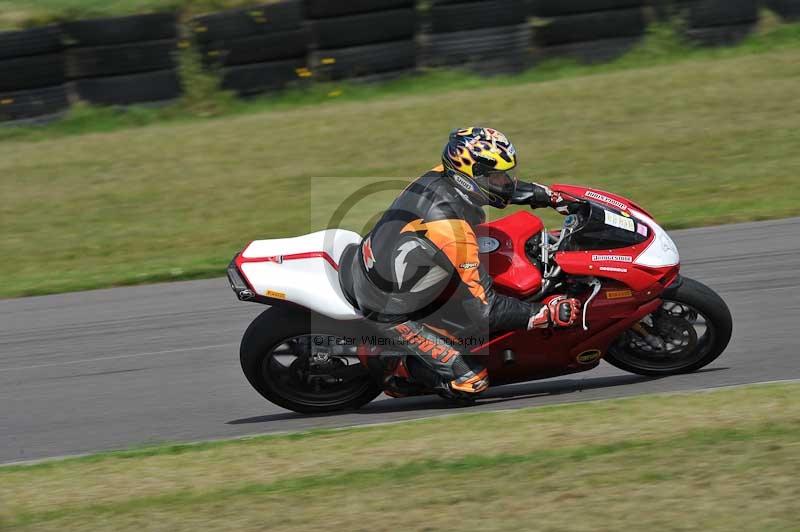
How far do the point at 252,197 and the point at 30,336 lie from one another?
4284 mm

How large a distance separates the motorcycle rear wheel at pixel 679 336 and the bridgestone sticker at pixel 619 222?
0.46 metres

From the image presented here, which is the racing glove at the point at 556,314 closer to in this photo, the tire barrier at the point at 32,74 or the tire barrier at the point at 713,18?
the tire barrier at the point at 713,18

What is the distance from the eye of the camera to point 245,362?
6.53 meters

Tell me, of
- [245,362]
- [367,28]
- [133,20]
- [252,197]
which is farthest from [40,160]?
[245,362]

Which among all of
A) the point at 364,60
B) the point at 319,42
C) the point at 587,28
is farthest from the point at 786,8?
the point at 319,42

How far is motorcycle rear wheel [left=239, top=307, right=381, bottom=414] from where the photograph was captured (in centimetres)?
646

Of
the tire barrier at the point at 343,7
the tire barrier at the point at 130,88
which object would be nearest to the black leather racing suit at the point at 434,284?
the tire barrier at the point at 343,7

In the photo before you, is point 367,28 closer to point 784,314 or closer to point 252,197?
point 252,197

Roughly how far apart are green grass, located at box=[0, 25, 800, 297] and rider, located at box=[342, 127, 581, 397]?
4.20m

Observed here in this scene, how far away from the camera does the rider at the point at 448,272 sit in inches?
241

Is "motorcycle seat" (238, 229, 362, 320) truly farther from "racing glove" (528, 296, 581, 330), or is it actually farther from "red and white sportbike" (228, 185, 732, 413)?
"racing glove" (528, 296, 581, 330)

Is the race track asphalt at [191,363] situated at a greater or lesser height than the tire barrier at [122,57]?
lesser

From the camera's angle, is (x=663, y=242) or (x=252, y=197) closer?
(x=663, y=242)

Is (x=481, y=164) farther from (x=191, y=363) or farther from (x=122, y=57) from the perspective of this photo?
(x=122, y=57)
